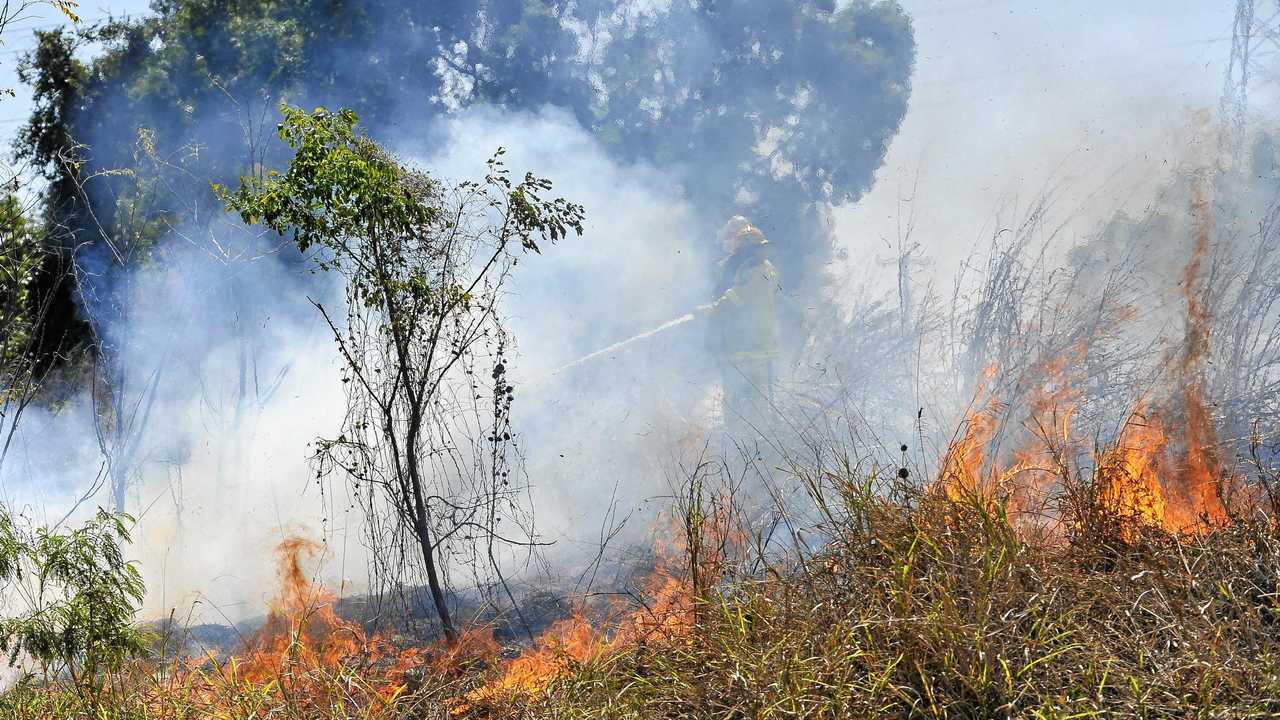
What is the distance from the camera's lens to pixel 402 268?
6801 millimetres

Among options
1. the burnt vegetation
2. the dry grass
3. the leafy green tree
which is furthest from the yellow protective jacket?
the leafy green tree

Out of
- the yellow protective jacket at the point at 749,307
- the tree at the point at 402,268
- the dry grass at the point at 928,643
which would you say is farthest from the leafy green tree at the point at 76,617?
the yellow protective jacket at the point at 749,307

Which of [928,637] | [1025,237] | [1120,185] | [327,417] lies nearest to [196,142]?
[327,417]

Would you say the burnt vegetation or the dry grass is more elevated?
the burnt vegetation

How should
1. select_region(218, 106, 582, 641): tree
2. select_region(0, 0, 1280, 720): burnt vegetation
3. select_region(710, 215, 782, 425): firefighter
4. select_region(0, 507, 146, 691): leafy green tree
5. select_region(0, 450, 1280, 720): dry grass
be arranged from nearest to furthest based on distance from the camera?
1. select_region(0, 450, 1280, 720): dry grass
2. select_region(0, 0, 1280, 720): burnt vegetation
3. select_region(0, 507, 146, 691): leafy green tree
4. select_region(218, 106, 582, 641): tree
5. select_region(710, 215, 782, 425): firefighter

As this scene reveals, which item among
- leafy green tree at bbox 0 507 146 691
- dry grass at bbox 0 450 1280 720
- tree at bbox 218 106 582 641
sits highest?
tree at bbox 218 106 582 641

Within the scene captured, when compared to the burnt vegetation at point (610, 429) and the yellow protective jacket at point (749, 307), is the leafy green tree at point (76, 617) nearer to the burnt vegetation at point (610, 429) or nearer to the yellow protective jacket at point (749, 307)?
the burnt vegetation at point (610, 429)

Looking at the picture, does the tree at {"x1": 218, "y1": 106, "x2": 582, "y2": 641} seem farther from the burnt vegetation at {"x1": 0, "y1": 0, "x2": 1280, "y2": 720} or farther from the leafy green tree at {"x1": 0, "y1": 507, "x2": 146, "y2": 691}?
the leafy green tree at {"x1": 0, "y1": 507, "x2": 146, "y2": 691}

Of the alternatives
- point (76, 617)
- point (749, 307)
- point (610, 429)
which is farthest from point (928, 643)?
point (610, 429)

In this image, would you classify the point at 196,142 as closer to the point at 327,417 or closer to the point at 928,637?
the point at 327,417

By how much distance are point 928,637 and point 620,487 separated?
606cm

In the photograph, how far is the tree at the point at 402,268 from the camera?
244 inches

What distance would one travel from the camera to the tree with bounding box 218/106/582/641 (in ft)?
20.3

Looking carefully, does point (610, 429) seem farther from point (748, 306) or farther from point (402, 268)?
point (402, 268)
